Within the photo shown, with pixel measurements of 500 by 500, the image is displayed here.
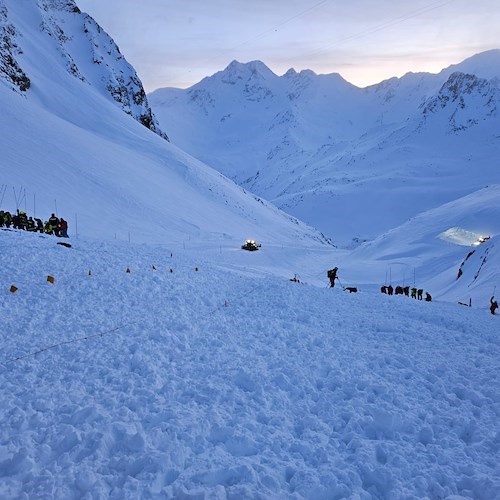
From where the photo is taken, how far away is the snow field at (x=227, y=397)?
21.9 ft

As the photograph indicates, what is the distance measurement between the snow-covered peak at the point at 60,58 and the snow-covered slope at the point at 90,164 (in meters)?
0.36

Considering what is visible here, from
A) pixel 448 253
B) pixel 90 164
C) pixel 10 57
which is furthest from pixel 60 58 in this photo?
pixel 448 253

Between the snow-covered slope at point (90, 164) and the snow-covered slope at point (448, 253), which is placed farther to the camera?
the snow-covered slope at point (90, 164)

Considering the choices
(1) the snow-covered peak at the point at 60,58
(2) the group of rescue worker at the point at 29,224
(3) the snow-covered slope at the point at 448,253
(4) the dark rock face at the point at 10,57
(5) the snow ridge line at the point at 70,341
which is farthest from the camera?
(1) the snow-covered peak at the point at 60,58

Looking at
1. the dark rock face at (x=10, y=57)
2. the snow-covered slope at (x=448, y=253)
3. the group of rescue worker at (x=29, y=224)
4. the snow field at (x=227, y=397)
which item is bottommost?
the snow field at (x=227, y=397)

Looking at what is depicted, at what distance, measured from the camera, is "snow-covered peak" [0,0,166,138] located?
80.0 metres

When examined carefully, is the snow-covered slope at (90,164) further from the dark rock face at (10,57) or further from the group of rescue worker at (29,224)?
the group of rescue worker at (29,224)

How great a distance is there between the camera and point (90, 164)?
56.8 metres

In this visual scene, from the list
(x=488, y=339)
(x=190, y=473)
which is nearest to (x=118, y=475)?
(x=190, y=473)

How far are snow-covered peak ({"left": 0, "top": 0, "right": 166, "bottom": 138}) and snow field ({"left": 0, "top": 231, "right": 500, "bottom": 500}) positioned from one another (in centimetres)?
7131

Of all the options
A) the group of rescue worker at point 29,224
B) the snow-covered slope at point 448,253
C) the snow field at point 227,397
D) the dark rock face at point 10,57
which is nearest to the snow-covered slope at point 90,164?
the dark rock face at point 10,57

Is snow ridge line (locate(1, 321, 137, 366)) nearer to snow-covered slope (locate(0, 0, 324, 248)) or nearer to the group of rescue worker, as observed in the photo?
the group of rescue worker

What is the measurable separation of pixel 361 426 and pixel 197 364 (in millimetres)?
4004

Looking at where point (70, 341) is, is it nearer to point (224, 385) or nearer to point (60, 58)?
point (224, 385)
